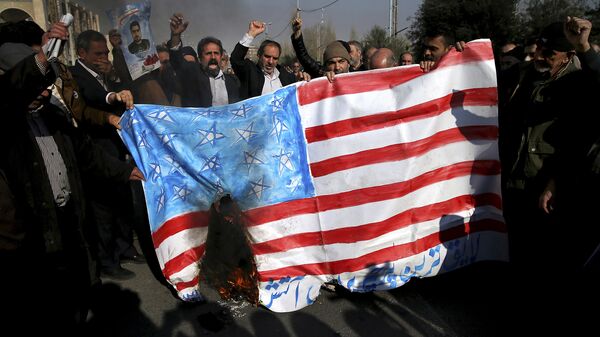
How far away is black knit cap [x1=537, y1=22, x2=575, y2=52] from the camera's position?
3135 millimetres

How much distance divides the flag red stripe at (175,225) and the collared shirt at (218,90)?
1.81 metres

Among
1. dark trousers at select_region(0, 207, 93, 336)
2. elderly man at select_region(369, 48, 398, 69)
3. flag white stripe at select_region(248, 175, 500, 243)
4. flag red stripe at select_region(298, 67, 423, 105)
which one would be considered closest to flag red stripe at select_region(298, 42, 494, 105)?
flag red stripe at select_region(298, 67, 423, 105)

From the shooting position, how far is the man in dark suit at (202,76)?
4738 millimetres

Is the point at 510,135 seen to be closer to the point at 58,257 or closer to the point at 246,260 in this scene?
the point at 246,260

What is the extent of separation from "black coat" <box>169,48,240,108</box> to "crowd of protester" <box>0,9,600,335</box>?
0.45 ft

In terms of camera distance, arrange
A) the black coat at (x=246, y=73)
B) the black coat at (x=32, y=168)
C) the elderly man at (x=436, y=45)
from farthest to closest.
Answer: the black coat at (x=246, y=73) < the elderly man at (x=436, y=45) < the black coat at (x=32, y=168)

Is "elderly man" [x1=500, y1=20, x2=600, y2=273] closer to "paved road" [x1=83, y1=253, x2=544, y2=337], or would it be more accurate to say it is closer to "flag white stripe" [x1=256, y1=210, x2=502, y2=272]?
"paved road" [x1=83, y1=253, x2=544, y2=337]

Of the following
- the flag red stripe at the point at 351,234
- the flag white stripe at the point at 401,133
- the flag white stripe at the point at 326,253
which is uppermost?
the flag white stripe at the point at 401,133

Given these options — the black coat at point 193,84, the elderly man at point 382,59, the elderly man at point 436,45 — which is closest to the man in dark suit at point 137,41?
the black coat at point 193,84

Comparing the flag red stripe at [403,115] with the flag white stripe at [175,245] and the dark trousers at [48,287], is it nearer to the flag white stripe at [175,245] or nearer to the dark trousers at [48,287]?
the flag white stripe at [175,245]

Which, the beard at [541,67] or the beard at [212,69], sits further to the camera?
the beard at [212,69]

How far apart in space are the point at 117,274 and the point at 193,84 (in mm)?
2055

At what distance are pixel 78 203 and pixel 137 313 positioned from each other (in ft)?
3.28

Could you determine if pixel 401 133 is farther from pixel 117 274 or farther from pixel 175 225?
pixel 117 274
